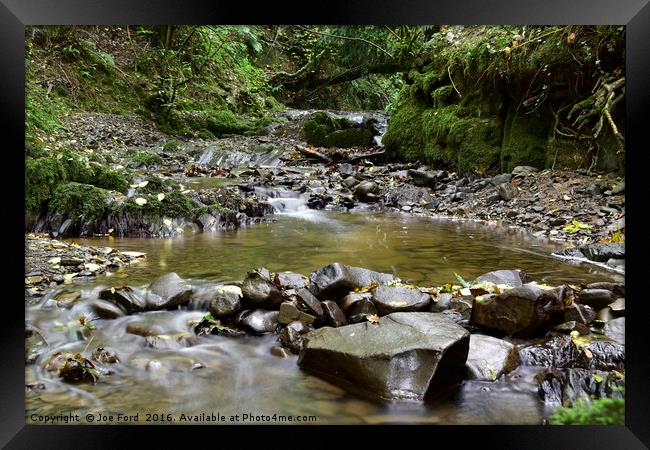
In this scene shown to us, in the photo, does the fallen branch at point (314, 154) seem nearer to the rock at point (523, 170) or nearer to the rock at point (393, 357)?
the rock at point (523, 170)

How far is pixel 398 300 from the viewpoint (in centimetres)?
279

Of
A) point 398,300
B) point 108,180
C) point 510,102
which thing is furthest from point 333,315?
point 510,102

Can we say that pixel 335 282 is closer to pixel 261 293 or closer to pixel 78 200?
pixel 261 293

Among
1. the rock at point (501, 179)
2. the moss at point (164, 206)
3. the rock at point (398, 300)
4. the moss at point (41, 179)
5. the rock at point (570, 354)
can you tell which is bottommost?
the rock at point (570, 354)

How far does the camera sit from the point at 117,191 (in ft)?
19.3

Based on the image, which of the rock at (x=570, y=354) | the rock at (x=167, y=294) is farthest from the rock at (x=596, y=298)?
the rock at (x=167, y=294)

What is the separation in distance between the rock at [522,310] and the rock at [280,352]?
1183 mm

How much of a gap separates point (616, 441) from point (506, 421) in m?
0.36

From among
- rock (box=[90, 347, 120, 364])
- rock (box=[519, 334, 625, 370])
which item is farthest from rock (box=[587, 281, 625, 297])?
rock (box=[90, 347, 120, 364])

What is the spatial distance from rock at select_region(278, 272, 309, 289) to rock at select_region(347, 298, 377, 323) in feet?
1.51

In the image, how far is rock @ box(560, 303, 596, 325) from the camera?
2574mm

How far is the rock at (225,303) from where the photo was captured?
110 inches

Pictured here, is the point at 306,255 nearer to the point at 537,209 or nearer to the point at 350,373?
the point at 350,373

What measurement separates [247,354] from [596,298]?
216cm
